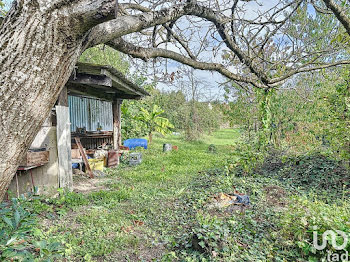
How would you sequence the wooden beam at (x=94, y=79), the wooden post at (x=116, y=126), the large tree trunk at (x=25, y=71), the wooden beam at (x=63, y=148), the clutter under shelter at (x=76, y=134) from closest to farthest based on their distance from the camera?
the large tree trunk at (x=25, y=71), the clutter under shelter at (x=76, y=134), the wooden beam at (x=63, y=148), the wooden beam at (x=94, y=79), the wooden post at (x=116, y=126)

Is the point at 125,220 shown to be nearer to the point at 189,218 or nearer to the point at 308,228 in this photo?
the point at 189,218

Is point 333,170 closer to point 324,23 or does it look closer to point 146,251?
point 324,23

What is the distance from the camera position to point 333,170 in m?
5.30

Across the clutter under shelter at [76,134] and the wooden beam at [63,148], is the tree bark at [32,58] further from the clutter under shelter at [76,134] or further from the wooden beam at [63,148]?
the wooden beam at [63,148]

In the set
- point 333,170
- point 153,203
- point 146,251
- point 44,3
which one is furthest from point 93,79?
point 333,170

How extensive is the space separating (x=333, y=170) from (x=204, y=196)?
3.29 metres

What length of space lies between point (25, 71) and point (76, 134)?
6.91 metres

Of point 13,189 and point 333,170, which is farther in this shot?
point 333,170

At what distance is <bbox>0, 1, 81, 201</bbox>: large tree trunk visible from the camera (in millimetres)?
1134

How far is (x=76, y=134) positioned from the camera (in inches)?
298

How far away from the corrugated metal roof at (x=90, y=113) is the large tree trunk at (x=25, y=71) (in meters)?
6.72

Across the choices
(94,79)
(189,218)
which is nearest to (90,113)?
(94,79)

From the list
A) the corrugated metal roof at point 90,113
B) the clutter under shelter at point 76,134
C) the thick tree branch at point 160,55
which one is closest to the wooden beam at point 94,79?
the clutter under shelter at point 76,134

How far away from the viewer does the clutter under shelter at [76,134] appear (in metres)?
4.68
